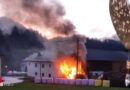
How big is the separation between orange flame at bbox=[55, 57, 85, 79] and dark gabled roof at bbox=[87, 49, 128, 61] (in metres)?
1.71

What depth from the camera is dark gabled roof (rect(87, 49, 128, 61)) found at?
32.0 metres

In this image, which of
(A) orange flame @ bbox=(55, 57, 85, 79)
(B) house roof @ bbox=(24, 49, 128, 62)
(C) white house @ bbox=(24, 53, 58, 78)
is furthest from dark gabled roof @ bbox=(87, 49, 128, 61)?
(C) white house @ bbox=(24, 53, 58, 78)

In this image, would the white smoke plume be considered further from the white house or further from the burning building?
the white house

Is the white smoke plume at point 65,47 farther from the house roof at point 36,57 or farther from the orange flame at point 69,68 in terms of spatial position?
the house roof at point 36,57

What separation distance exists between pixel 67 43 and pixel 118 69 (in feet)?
22.6

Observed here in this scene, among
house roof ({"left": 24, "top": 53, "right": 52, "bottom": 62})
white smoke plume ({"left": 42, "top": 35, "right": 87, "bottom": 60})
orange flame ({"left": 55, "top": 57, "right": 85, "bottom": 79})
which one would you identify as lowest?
orange flame ({"left": 55, "top": 57, "right": 85, "bottom": 79})

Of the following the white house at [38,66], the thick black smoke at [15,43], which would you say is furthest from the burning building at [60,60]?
the thick black smoke at [15,43]

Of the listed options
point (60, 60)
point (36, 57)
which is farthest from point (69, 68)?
point (36, 57)

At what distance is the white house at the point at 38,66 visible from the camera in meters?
28.5

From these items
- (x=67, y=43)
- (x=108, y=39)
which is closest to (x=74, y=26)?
(x=67, y=43)

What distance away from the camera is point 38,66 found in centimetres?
2891

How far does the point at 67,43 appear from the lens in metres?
32.5

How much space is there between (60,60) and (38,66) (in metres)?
3.92

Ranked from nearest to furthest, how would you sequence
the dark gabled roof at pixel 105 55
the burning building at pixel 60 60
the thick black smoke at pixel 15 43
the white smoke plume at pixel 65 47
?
1. the thick black smoke at pixel 15 43
2. the burning building at pixel 60 60
3. the white smoke plume at pixel 65 47
4. the dark gabled roof at pixel 105 55
